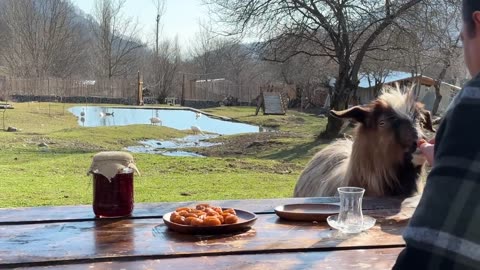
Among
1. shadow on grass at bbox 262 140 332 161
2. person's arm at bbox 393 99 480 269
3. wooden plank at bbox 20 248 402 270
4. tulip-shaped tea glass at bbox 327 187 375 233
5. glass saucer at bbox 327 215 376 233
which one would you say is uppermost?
person's arm at bbox 393 99 480 269

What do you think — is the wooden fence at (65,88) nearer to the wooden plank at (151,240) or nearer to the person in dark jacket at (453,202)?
the wooden plank at (151,240)

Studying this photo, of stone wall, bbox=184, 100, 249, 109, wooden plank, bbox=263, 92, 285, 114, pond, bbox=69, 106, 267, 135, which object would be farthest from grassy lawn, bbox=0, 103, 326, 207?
stone wall, bbox=184, 100, 249, 109

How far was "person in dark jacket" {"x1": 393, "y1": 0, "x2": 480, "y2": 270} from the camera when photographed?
0.85 meters

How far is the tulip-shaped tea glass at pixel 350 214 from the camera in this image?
2.18m

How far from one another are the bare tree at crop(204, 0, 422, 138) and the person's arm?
44.9 ft

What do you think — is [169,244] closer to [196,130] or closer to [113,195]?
[113,195]

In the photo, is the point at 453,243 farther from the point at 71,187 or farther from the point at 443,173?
the point at 71,187

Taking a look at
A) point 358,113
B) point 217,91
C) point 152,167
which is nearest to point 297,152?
point 152,167

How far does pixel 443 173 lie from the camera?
88 centimetres

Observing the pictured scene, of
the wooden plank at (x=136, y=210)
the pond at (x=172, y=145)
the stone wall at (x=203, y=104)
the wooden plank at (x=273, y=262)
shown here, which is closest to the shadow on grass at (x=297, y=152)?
the pond at (x=172, y=145)

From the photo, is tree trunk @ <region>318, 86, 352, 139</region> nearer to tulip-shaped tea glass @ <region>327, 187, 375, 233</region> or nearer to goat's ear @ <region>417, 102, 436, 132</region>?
goat's ear @ <region>417, 102, 436, 132</region>

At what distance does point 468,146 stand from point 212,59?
51.8 metres

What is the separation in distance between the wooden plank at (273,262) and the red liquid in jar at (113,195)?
533 mm

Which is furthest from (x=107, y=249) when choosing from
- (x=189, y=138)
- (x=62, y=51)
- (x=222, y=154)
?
(x=62, y=51)
